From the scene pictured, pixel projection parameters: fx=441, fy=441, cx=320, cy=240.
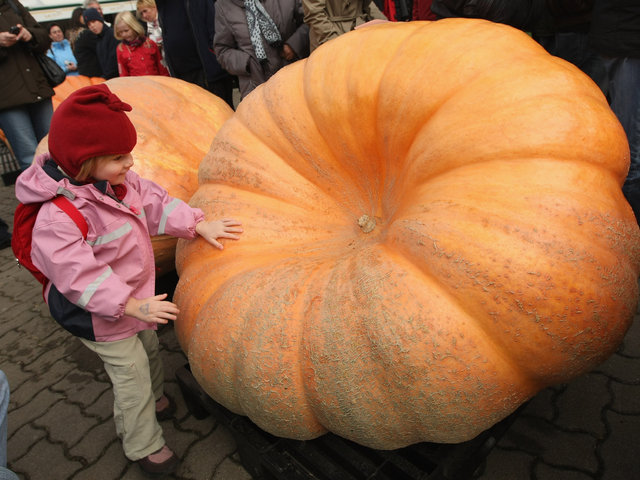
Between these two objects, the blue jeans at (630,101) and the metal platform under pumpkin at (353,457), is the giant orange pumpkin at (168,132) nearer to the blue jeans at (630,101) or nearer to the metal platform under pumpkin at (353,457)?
the metal platform under pumpkin at (353,457)

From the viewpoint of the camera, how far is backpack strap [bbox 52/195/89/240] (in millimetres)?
1531

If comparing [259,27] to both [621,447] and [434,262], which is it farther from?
[621,447]

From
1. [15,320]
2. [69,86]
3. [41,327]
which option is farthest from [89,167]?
[69,86]

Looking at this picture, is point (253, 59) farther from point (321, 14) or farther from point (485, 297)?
point (485, 297)

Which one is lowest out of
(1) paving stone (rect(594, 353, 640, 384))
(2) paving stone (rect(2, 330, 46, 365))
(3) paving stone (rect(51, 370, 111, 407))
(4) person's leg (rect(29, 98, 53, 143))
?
(2) paving stone (rect(2, 330, 46, 365))

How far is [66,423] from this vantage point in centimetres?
229

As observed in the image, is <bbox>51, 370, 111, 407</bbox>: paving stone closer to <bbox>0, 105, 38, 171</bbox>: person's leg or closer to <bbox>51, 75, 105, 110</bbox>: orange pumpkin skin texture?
<bbox>0, 105, 38, 171</bbox>: person's leg

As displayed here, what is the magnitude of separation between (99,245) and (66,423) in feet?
4.06

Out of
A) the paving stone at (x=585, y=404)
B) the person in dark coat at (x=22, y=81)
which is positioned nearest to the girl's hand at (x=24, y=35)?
the person in dark coat at (x=22, y=81)

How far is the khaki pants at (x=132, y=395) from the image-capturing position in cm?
178

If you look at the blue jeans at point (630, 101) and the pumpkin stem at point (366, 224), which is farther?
the blue jeans at point (630, 101)

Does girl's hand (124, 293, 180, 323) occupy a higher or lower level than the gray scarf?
lower

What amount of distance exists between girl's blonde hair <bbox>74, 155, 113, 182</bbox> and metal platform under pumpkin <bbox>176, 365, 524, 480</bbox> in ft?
3.59

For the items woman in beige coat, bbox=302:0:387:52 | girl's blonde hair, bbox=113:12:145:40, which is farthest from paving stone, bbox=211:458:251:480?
girl's blonde hair, bbox=113:12:145:40
